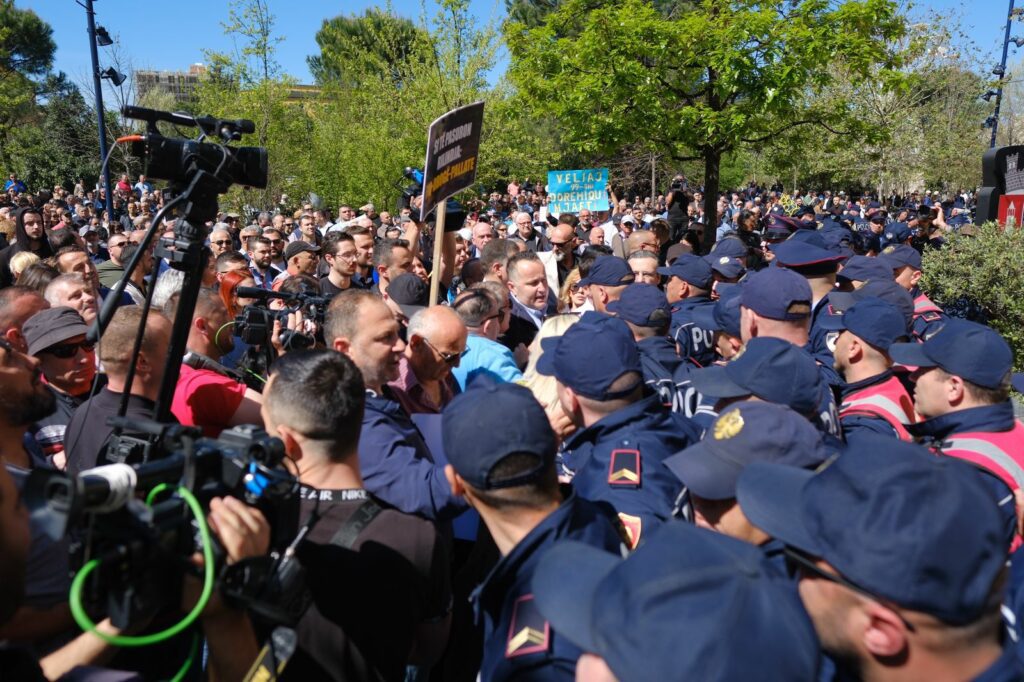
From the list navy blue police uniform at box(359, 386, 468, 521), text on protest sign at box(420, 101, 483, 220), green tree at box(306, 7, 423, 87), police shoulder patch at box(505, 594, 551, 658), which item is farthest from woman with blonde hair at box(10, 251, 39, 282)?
green tree at box(306, 7, 423, 87)

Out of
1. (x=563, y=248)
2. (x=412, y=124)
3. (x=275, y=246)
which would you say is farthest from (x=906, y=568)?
(x=412, y=124)

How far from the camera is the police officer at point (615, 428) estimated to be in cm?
279

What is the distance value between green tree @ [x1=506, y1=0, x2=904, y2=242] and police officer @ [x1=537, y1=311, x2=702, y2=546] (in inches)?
296

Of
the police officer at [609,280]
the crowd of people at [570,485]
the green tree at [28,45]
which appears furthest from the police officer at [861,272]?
the green tree at [28,45]

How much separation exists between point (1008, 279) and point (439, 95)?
50.6 feet

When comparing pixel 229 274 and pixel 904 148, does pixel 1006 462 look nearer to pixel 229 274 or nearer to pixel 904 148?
pixel 229 274

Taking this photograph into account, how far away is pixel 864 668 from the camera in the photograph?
1.56 metres

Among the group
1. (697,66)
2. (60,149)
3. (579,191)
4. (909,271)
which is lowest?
(909,271)

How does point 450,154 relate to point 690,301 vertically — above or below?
above

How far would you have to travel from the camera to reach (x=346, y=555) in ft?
7.48

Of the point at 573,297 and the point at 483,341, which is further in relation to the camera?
the point at 573,297

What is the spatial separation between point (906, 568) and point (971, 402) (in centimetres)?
246

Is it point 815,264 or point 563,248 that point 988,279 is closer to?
point 815,264

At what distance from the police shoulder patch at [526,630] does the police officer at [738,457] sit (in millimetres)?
740
